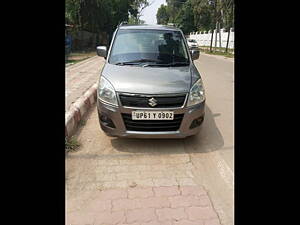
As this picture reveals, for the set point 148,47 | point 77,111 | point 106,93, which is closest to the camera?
point 106,93

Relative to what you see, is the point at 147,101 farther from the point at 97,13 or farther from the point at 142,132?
the point at 97,13

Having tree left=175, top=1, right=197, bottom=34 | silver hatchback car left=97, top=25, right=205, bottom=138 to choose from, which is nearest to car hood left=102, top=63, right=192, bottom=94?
silver hatchback car left=97, top=25, right=205, bottom=138

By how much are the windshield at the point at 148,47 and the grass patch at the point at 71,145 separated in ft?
4.38

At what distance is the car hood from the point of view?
3.74 metres

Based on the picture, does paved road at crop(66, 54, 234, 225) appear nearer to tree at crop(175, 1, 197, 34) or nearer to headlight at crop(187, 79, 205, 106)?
headlight at crop(187, 79, 205, 106)

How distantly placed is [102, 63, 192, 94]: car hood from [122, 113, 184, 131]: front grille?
347 millimetres

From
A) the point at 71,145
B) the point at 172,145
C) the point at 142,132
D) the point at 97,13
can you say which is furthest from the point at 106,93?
the point at 97,13

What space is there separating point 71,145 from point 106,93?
0.90 m

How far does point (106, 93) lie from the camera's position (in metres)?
3.88
